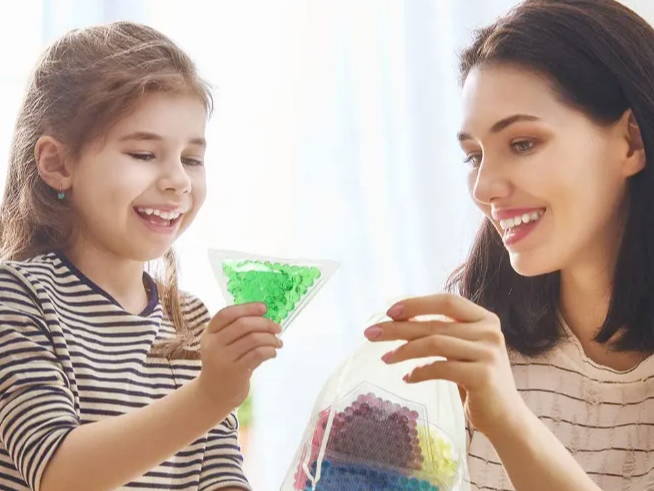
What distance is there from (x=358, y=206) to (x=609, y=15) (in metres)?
0.87

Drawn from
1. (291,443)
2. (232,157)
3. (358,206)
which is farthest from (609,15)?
(291,443)

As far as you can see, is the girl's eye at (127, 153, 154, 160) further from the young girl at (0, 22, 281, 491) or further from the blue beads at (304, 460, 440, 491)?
the blue beads at (304, 460, 440, 491)

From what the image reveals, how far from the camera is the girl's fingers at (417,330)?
3.51 ft

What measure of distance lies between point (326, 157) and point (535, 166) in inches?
37.2

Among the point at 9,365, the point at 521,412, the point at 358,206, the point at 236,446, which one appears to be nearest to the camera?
the point at 521,412

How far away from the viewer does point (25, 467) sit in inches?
47.7

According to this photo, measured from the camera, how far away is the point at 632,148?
1.41m

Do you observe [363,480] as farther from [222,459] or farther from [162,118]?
→ [162,118]

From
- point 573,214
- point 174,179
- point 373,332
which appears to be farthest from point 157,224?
point 573,214

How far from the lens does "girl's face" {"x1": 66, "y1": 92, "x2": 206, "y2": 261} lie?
1.37 m

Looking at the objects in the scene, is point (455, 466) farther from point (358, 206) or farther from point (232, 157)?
point (232, 157)

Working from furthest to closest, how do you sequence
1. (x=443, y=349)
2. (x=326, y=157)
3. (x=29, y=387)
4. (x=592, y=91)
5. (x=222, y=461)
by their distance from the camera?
(x=326, y=157) < (x=222, y=461) < (x=592, y=91) < (x=29, y=387) < (x=443, y=349)

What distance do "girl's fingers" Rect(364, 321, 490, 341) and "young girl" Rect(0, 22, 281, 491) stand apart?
18cm

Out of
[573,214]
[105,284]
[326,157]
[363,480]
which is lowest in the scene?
[363,480]
